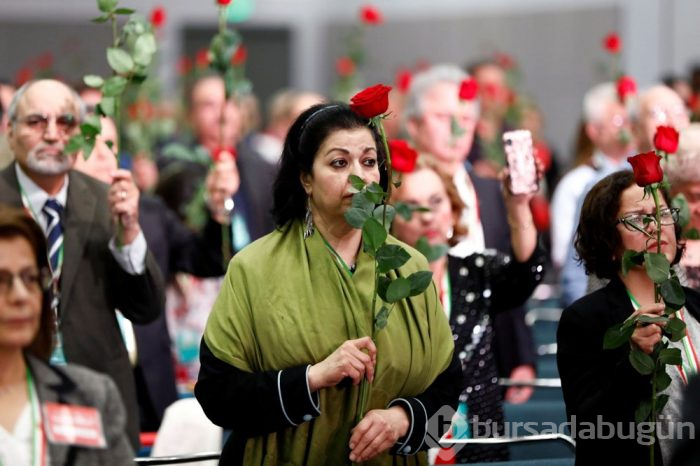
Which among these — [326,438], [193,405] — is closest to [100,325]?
[193,405]

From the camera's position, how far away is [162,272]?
203 inches

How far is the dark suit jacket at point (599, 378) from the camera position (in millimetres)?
3400

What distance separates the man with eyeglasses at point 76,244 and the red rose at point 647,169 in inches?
60.5

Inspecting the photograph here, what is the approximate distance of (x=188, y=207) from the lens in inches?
243

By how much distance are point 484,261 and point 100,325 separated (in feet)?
3.90

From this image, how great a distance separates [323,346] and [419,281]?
0.93 ft

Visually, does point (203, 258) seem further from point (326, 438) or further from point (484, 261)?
point (326, 438)

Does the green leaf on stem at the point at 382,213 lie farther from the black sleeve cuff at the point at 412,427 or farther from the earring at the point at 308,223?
the black sleeve cuff at the point at 412,427

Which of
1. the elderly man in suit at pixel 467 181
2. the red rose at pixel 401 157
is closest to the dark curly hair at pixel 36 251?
the red rose at pixel 401 157

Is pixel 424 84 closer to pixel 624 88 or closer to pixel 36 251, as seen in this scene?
pixel 624 88

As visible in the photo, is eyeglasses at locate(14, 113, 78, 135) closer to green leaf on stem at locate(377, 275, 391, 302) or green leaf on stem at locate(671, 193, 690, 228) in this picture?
green leaf on stem at locate(377, 275, 391, 302)

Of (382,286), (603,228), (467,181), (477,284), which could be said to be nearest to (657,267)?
(603,228)

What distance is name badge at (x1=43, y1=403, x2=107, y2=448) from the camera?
9.13 feet

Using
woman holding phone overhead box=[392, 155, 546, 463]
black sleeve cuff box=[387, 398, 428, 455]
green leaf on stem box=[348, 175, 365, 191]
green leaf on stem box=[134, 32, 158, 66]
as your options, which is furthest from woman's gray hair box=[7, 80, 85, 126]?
black sleeve cuff box=[387, 398, 428, 455]
